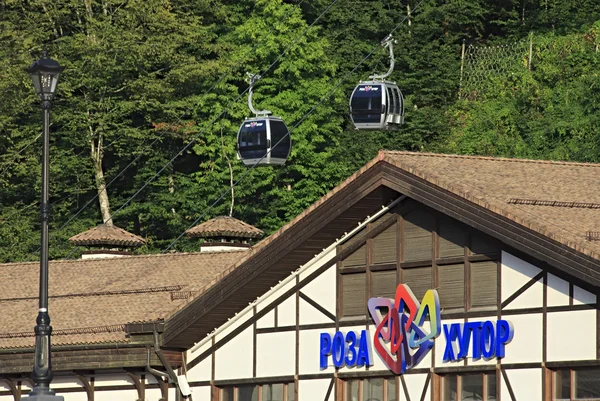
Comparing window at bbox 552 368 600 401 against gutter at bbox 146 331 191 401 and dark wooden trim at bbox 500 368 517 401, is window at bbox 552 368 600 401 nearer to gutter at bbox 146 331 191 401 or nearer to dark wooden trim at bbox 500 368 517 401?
dark wooden trim at bbox 500 368 517 401

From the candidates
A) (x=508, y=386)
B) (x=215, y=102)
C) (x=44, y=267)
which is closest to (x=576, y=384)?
(x=508, y=386)

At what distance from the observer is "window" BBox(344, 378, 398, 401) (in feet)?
102

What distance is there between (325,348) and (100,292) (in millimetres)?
8280

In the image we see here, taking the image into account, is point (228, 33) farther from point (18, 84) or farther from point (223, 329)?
point (223, 329)

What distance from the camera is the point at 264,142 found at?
40.7 metres

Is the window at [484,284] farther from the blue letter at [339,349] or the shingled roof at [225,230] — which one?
the shingled roof at [225,230]

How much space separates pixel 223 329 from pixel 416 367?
4.84m

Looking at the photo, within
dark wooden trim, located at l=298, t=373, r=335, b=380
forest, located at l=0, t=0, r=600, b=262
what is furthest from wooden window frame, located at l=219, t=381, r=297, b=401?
forest, located at l=0, t=0, r=600, b=262

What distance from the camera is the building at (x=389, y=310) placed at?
27984mm

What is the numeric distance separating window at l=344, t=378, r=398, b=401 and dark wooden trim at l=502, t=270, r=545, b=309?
3044 millimetres

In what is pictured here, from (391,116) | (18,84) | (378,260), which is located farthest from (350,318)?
(18,84)

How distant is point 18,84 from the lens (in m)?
66.8

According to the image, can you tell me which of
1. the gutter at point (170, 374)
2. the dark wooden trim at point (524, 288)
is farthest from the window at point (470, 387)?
the gutter at point (170, 374)

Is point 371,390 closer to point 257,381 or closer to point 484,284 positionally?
point 257,381
